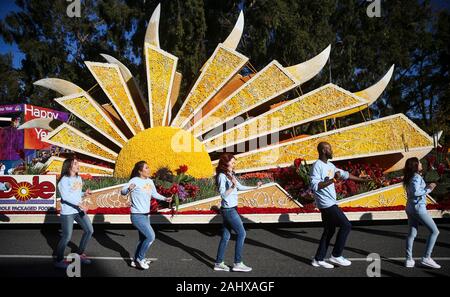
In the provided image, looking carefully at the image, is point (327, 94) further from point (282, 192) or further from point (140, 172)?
point (140, 172)

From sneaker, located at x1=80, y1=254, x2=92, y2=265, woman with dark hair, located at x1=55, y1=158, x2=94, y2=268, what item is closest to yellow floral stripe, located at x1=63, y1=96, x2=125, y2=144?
woman with dark hair, located at x1=55, y1=158, x2=94, y2=268

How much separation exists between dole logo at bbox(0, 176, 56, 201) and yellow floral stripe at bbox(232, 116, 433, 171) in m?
5.15

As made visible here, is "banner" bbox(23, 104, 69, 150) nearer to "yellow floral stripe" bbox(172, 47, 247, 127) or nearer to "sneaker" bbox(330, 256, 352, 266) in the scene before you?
"yellow floral stripe" bbox(172, 47, 247, 127)

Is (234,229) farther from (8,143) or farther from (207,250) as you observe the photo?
(8,143)

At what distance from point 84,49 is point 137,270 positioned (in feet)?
82.3

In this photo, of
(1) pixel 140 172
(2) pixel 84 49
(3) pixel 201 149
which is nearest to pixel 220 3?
(2) pixel 84 49

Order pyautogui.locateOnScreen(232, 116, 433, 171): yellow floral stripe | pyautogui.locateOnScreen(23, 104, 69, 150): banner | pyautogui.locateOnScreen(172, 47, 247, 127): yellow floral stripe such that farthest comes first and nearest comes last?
1. pyautogui.locateOnScreen(23, 104, 69, 150): banner
2. pyautogui.locateOnScreen(172, 47, 247, 127): yellow floral stripe
3. pyautogui.locateOnScreen(232, 116, 433, 171): yellow floral stripe

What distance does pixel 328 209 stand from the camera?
484 cm

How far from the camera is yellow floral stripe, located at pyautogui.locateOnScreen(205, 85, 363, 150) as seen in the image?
11.2m

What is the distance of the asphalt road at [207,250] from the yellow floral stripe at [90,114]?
14.2 feet

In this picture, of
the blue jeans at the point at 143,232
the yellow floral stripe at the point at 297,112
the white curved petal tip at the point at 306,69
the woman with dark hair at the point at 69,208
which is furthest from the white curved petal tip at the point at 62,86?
the blue jeans at the point at 143,232
